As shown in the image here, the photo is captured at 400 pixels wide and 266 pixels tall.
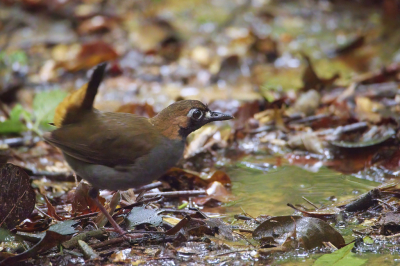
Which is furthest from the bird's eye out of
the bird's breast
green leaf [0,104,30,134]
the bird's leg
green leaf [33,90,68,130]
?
green leaf [0,104,30,134]

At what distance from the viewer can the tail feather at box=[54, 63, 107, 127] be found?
132 inches

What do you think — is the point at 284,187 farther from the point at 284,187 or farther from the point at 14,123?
the point at 14,123

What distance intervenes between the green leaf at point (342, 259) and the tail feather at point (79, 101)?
1.88 meters

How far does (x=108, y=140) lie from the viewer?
131 inches

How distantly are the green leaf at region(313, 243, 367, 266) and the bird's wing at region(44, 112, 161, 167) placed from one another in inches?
53.4

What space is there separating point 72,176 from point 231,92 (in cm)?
339

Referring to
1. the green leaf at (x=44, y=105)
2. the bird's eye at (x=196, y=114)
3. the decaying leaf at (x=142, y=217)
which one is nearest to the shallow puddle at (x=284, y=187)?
the decaying leaf at (x=142, y=217)

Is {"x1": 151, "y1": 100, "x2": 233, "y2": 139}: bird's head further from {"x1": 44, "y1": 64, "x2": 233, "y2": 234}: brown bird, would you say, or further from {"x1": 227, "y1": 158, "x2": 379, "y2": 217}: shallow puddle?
{"x1": 227, "y1": 158, "x2": 379, "y2": 217}: shallow puddle

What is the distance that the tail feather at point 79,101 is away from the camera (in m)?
3.35

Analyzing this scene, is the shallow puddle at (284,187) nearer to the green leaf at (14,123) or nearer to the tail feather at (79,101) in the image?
the tail feather at (79,101)

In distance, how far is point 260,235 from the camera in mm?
3072

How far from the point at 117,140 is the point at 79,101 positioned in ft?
1.36

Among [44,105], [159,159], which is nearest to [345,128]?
[159,159]

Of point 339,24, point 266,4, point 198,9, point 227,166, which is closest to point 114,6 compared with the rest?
point 198,9
